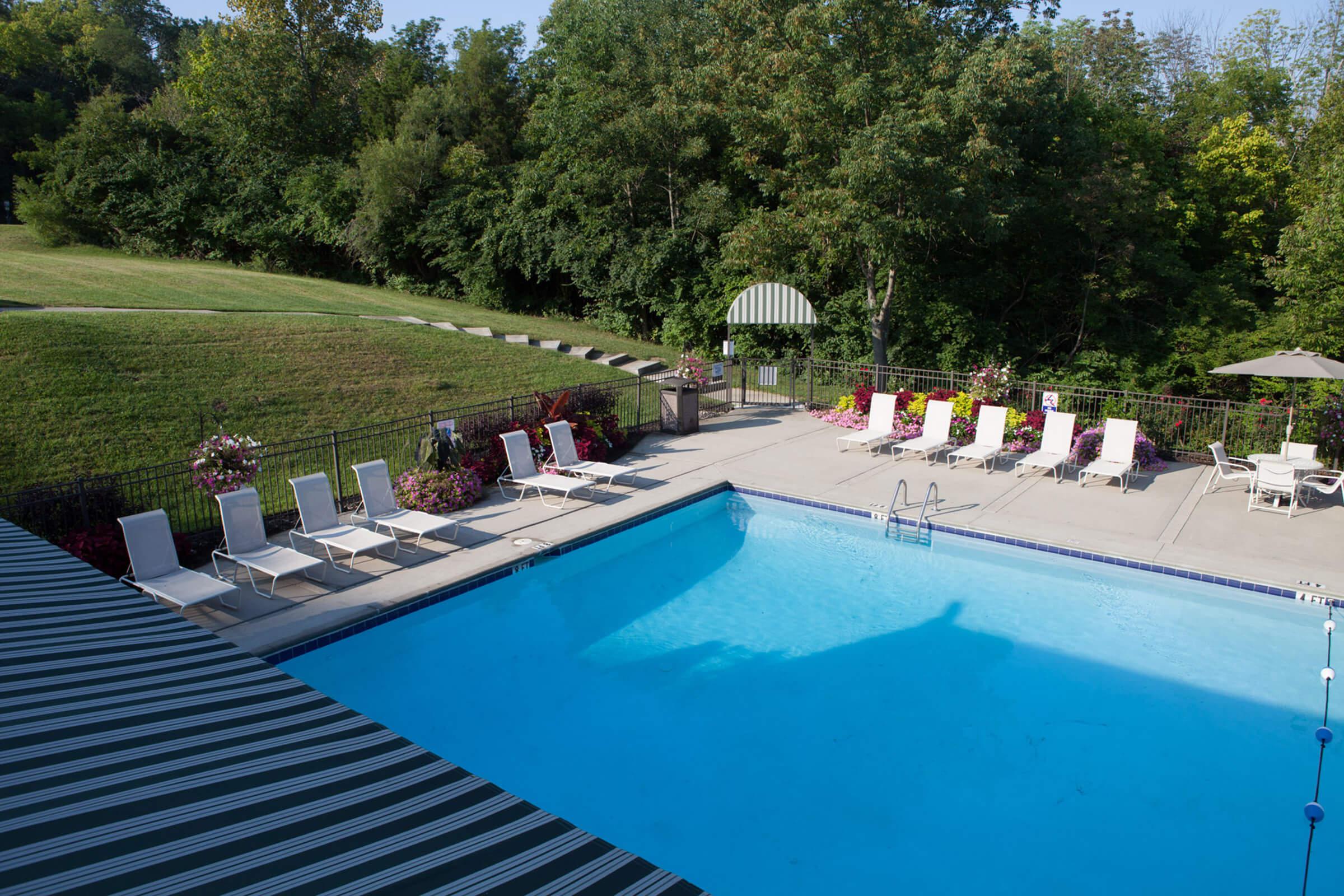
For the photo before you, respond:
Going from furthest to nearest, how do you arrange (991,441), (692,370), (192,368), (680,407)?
(692,370) < (680,407) < (192,368) < (991,441)

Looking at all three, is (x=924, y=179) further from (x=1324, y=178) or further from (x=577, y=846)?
(x=577, y=846)

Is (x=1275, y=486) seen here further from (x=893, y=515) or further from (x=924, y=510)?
(x=893, y=515)

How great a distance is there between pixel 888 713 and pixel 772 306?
13.0m

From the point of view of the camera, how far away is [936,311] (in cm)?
2425

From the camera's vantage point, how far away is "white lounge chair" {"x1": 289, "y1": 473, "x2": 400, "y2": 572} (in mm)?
9062

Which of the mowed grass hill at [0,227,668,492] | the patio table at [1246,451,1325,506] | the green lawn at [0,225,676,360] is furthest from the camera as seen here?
the green lawn at [0,225,676,360]

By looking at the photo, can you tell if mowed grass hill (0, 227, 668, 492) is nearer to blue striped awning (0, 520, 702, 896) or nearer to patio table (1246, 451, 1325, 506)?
blue striped awning (0, 520, 702, 896)

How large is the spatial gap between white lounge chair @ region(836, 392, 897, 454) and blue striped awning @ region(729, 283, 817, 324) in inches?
155

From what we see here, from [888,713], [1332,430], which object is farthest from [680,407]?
[1332,430]

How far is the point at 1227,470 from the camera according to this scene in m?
12.4

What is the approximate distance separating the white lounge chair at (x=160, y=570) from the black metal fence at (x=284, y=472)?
0.94 metres

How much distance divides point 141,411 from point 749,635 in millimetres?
9946

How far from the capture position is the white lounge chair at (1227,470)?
11.8 meters

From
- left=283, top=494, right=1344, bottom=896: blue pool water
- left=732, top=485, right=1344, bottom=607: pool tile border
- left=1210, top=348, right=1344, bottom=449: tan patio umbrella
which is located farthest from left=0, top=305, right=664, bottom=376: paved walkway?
left=1210, top=348, right=1344, bottom=449: tan patio umbrella
